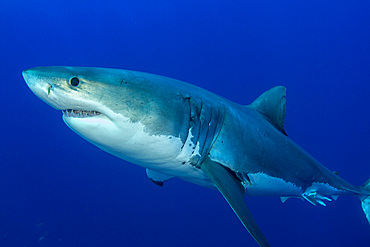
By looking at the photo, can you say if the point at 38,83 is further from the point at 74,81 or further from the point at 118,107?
the point at 118,107

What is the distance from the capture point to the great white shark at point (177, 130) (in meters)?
1.67

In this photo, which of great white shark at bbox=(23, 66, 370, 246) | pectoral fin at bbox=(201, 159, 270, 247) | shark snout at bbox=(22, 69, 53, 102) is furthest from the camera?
pectoral fin at bbox=(201, 159, 270, 247)

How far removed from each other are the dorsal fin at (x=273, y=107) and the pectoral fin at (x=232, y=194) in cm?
129

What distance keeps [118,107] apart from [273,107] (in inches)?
93.8

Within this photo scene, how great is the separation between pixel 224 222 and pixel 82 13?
36891 mm

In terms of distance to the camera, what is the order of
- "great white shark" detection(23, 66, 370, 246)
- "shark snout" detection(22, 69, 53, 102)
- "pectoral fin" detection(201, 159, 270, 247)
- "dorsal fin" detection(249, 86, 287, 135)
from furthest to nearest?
"dorsal fin" detection(249, 86, 287, 135), "pectoral fin" detection(201, 159, 270, 247), "great white shark" detection(23, 66, 370, 246), "shark snout" detection(22, 69, 53, 102)

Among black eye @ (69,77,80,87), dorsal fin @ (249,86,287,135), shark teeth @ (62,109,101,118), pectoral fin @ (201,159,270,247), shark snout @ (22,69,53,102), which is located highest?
dorsal fin @ (249,86,287,135)

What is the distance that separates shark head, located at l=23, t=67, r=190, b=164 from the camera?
1.60 m

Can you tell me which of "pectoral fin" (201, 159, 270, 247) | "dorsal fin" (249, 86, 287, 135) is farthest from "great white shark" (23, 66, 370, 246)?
"dorsal fin" (249, 86, 287, 135)

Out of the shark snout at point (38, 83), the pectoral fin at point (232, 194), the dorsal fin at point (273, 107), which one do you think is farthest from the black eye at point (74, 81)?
the dorsal fin at point (273, 107)

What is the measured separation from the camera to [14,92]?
2519 centimetres

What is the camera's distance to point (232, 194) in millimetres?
2127

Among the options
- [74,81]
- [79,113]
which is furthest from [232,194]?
[74,81]

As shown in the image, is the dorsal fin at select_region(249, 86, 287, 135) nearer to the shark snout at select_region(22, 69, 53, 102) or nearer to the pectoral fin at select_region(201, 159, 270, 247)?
the pectoral fin at select_region(201, 159, 270, 247)
